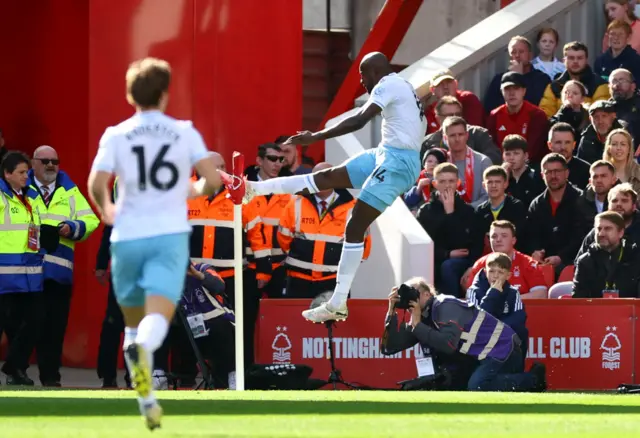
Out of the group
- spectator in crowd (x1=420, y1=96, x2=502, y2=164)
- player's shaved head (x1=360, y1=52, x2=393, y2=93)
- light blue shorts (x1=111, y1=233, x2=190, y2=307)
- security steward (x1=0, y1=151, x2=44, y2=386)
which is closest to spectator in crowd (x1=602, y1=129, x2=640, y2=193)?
spectator in crowd (x1=420, y1=96, x2=502, y2=164)

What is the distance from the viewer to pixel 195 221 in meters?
14.6

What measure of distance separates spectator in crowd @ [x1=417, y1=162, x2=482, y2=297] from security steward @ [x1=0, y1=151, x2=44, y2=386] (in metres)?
3.67

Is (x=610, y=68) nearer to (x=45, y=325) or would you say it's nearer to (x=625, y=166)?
(x=625, y=166)

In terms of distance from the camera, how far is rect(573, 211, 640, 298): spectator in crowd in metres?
14.2

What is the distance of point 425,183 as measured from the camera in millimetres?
16219

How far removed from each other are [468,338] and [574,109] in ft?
12.7

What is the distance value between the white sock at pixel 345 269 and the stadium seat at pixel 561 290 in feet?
8.83

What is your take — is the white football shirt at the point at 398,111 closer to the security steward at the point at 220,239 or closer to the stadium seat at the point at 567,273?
the security steward at the point at 220,239

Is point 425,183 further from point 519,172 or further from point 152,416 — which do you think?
point 152,416

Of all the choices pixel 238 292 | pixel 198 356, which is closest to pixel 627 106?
pixel 198 356

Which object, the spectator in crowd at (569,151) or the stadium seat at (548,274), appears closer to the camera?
the stadium seat at (548,274)

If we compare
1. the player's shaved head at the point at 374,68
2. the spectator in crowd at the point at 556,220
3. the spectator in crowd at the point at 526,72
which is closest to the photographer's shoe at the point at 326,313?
the player's shaved head at the point at 374,68

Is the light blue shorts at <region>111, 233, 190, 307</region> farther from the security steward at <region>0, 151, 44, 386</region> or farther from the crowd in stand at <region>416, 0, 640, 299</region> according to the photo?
the security steward at <region>0, 151, 44, 386</region>

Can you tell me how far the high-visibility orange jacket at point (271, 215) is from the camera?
14.8 m
